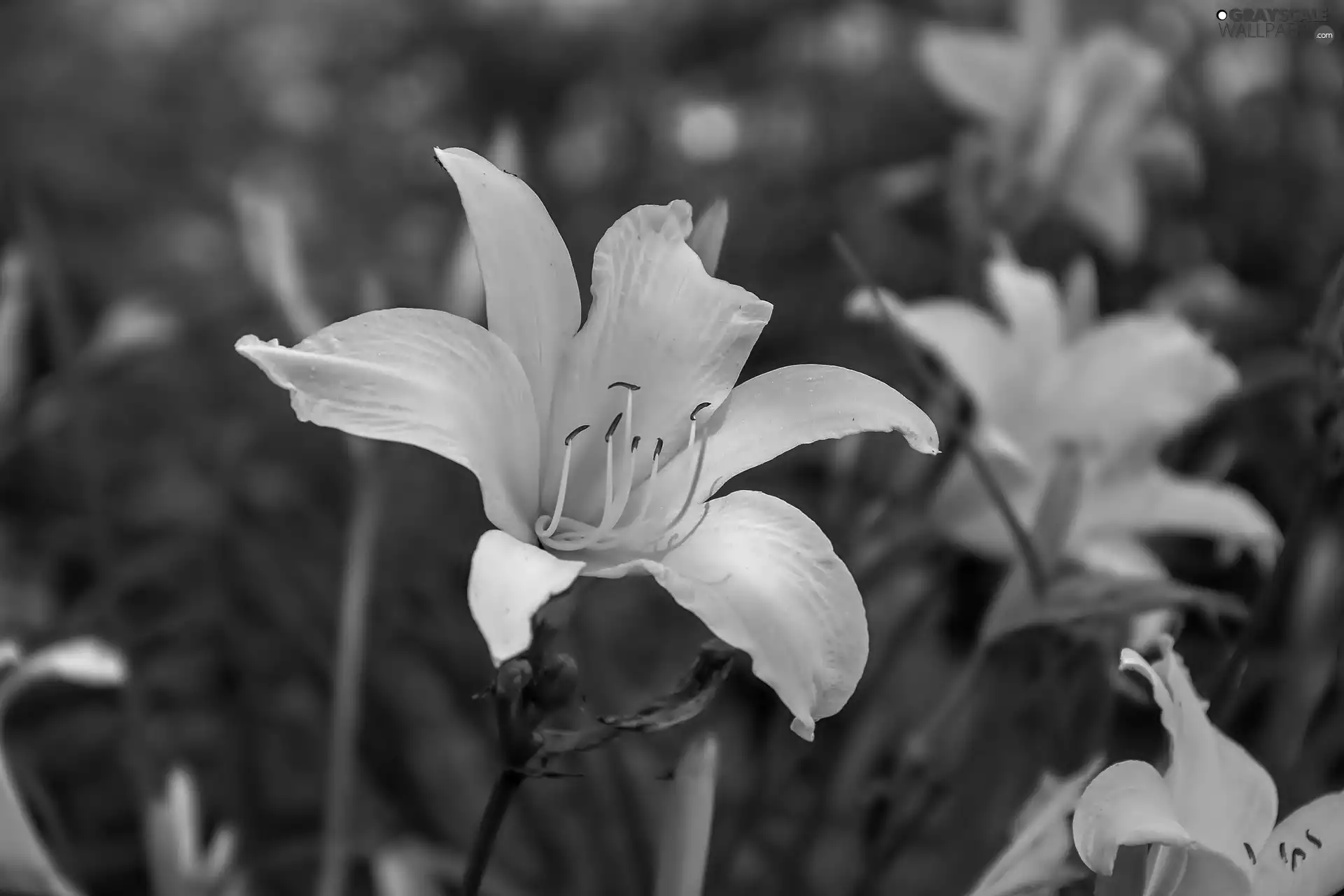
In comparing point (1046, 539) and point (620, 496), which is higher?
point (620, 496)

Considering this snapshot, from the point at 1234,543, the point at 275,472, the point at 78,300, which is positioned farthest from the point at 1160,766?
the point at 78,300

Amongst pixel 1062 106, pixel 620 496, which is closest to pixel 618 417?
pixel 620 496

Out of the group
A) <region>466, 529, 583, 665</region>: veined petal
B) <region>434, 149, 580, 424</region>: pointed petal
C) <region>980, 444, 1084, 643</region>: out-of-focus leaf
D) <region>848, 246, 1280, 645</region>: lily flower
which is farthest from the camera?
<region>848, 246, 1280, 645</region>: lily flower

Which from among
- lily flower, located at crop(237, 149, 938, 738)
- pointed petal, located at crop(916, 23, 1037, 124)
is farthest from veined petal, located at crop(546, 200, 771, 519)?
pointed petal, located at crop(916, 23, 1037, 124)

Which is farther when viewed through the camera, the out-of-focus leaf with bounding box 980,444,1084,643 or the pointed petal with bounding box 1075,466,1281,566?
the pointed petal with bounding box 1075,466,1281,566

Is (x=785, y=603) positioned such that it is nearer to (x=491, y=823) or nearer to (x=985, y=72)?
(x=491, y=823)

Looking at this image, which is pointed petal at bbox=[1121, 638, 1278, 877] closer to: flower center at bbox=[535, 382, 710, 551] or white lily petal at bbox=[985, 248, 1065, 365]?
flower center at bbox=[535, 382, 710, 551]

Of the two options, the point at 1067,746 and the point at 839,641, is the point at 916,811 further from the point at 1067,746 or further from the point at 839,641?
the point at 839,641
